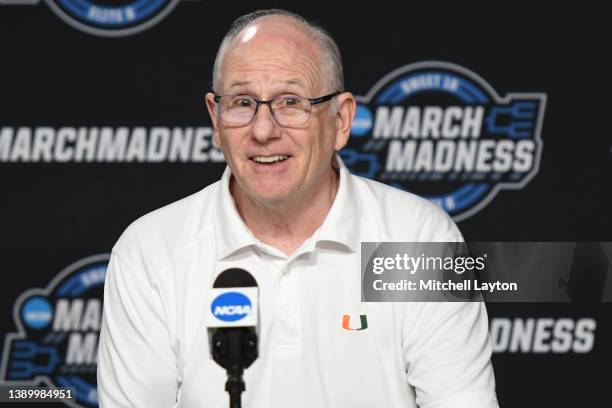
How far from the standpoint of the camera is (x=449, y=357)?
2.19 metres

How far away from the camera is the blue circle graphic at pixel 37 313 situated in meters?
3.67

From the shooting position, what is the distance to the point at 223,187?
245 cm

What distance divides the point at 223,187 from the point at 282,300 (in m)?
0.34

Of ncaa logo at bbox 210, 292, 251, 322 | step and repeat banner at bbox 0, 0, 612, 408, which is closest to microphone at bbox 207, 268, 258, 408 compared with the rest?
ncaa logo at bbox 210, 292, 251, 322

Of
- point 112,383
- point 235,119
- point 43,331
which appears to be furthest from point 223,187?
point 43,331

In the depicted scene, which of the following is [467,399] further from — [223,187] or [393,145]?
[393,145]

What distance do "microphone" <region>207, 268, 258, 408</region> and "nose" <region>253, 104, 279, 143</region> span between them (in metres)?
Result: 0.61

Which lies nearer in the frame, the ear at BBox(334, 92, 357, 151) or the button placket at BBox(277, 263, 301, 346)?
the button placket at BBox(277, 263, 301, 346)

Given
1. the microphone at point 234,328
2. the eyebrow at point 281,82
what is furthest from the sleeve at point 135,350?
the microphone at point 234,328

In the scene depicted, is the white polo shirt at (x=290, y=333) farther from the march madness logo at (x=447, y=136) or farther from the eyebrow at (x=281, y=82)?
the march madness logo at (x=447, y=136)

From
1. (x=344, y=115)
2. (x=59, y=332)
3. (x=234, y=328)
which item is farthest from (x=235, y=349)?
(x=59, y=332)

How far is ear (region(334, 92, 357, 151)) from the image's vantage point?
2393 mm

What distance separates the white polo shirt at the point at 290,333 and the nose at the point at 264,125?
262 millimetres

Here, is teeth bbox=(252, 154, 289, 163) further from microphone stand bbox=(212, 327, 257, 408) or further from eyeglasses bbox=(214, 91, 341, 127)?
microphone stand bbox=(212, 327, 257, 408)
